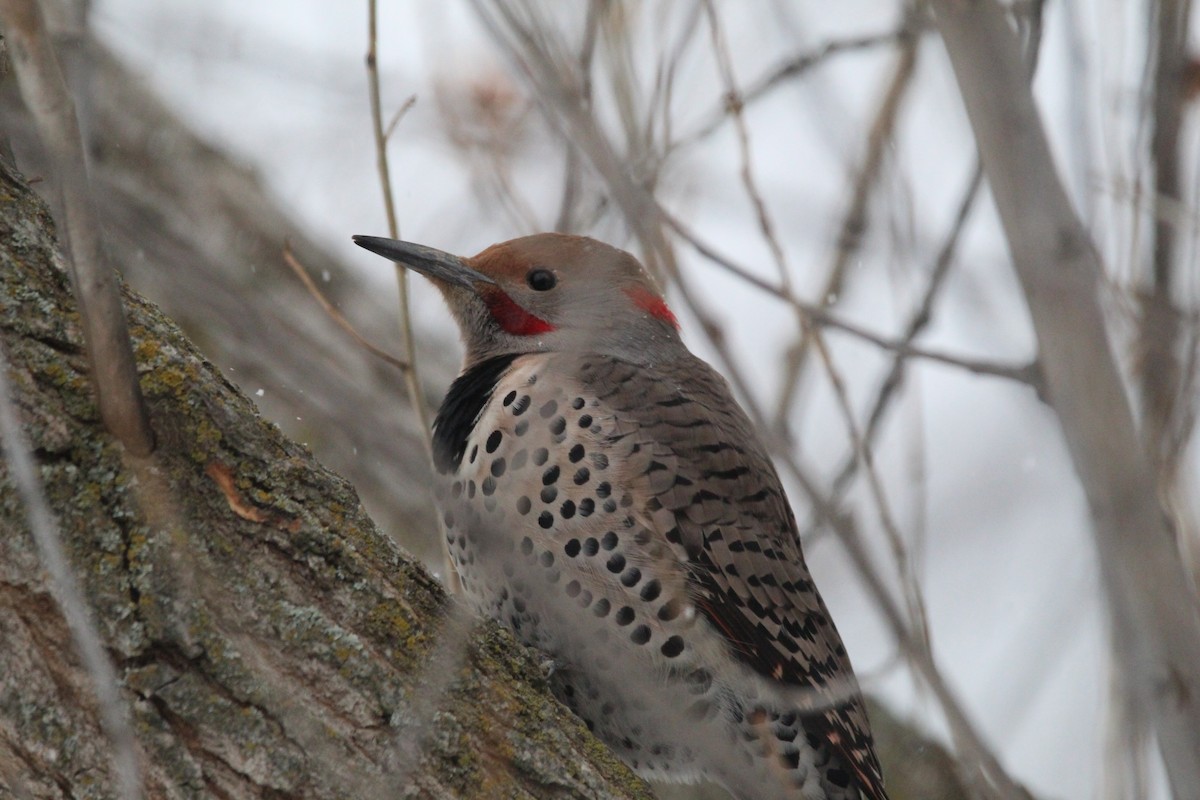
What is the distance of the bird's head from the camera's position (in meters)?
3.73

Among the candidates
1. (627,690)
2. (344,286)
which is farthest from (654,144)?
(344,286)

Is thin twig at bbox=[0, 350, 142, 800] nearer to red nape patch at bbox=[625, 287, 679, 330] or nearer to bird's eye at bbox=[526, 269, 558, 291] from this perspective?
bird's eye at bbox=[526, 269, 558, 291]

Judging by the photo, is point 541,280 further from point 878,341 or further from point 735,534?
point 878,341

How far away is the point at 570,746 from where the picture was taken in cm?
233

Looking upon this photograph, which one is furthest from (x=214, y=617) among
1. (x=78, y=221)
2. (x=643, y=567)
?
(x=643, y=567)

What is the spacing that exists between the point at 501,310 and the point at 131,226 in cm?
115

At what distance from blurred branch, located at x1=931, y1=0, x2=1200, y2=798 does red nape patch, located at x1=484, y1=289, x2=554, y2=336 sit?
215cm

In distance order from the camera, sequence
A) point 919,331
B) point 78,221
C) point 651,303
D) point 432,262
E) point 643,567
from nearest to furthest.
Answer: point 78,221 < point 643,567 < point 919,331 < point 432,262 < point 651,303

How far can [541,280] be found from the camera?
3.82 meters

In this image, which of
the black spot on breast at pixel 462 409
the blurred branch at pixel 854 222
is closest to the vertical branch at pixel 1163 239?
the blurred branch at pixel 854 222

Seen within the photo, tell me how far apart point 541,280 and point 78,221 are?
7.48 ft

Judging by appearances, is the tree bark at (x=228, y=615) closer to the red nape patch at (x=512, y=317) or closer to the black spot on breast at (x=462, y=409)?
the black spot on breast at (x=462, y=409)

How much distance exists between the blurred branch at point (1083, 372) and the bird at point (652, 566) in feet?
4.09

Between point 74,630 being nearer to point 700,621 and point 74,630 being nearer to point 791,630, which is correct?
point 700,621
